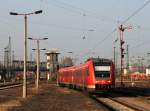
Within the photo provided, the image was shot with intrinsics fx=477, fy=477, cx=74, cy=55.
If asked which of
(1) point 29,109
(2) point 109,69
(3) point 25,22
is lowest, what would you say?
(1) point 29,109

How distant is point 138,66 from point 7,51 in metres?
67.4

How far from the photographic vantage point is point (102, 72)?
4312cm

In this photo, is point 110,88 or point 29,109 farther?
point 110,88

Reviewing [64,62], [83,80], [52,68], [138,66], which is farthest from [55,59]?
[83,80]

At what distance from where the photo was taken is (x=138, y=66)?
19038 centimetres

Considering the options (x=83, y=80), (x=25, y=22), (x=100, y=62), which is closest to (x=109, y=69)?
(x=100, y=62)

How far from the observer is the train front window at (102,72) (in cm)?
4293

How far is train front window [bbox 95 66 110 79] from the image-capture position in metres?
42.9

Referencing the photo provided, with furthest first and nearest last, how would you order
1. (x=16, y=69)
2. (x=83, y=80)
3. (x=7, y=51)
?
(x=16, y=69) < (x=7, y=51) < (x=83, y=80)

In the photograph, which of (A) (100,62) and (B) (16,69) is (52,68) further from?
(A) (100,62)

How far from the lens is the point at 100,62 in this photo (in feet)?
143

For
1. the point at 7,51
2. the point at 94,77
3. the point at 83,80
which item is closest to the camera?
the point at 94,77

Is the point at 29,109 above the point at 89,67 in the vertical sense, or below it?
below

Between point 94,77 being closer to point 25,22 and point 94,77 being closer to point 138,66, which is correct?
point 25,22
